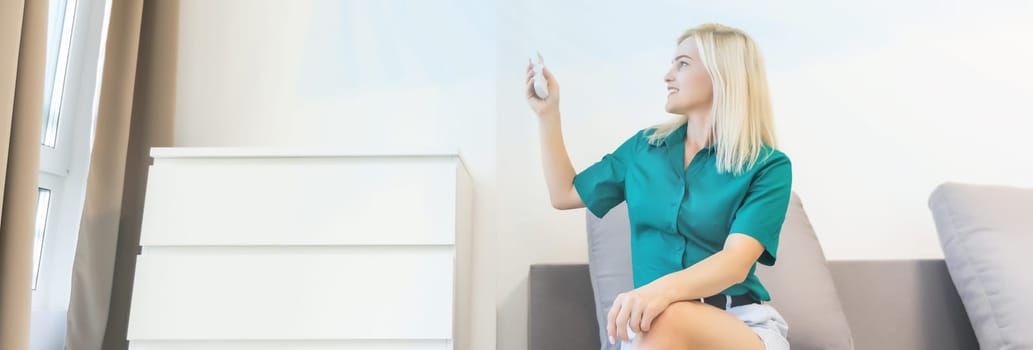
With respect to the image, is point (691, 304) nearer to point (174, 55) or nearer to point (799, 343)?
point (799, 343)

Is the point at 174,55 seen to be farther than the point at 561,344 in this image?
Yes

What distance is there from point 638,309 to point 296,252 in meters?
0.95

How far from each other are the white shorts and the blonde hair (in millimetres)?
227

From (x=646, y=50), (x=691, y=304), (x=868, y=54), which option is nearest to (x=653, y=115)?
(x=646, y=50)

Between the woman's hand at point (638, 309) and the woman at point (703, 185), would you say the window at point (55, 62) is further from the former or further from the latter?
the woman's hand at point (638, 309)

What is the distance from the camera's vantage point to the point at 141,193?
→ 7.13 ft

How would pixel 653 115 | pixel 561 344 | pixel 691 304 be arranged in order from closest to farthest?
pixel 691 304, pixel 561 344, pixel 653 115

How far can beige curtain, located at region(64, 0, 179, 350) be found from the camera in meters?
2.01

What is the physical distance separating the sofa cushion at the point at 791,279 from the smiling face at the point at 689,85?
1.48ft

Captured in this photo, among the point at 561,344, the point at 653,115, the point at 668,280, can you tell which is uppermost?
the point at 653,115

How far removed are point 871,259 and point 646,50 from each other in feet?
2.68

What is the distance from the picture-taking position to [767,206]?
1315 mm

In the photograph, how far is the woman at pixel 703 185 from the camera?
123 centimetres

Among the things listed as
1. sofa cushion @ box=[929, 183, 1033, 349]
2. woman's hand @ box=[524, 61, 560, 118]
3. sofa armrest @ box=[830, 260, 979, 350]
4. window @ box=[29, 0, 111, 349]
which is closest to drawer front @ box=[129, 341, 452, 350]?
window @ box=[29, 0, 111, 349]
